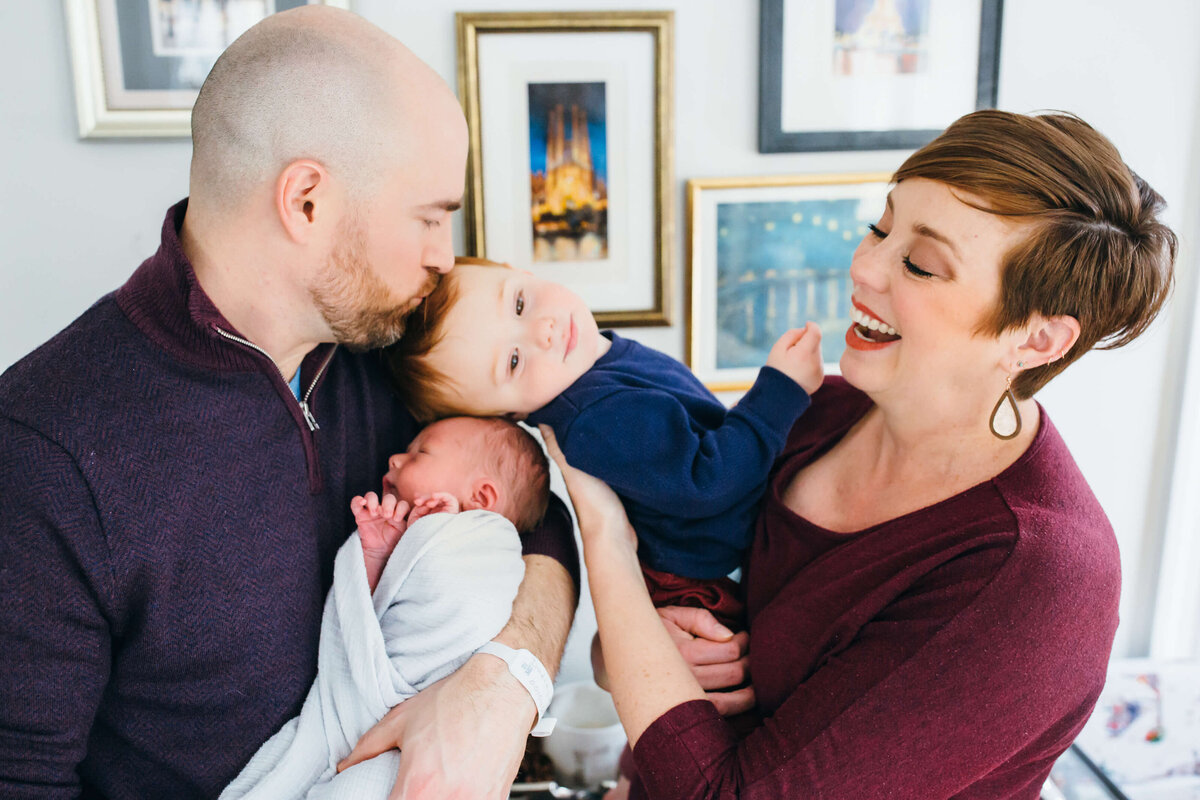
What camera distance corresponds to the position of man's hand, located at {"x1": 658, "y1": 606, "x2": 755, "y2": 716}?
54.8 inches

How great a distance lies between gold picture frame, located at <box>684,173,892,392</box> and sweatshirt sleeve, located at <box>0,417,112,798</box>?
1.46m

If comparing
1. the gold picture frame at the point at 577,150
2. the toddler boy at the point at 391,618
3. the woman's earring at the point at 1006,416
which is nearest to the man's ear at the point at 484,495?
the toddler boy at the point at 391,618

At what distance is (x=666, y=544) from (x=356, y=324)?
68cm

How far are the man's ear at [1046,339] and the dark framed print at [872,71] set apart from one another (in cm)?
106

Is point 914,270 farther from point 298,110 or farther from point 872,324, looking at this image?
point 298,110

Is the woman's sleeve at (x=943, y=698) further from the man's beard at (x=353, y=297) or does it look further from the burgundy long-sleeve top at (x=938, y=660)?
the man's beard at (x=353, y=297)

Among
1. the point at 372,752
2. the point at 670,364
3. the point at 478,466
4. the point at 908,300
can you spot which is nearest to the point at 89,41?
the point at 478,466

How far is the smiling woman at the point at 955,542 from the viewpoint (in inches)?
41.8

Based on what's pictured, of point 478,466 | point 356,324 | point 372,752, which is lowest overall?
point 372,752

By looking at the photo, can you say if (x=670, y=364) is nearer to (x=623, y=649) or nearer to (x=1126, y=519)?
(x=623, y=649)

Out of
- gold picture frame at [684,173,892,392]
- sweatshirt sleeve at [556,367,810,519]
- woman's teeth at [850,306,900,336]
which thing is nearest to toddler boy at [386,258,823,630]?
sweatshirt sleeve at [556,367,810,519]

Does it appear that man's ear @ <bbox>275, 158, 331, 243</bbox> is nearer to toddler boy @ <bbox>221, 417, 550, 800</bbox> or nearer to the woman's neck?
toddler boy @ <bbox>221, 417, 550, 800</bbox>

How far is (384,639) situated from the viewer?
1.30 meters

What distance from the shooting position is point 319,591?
53.4 inches
